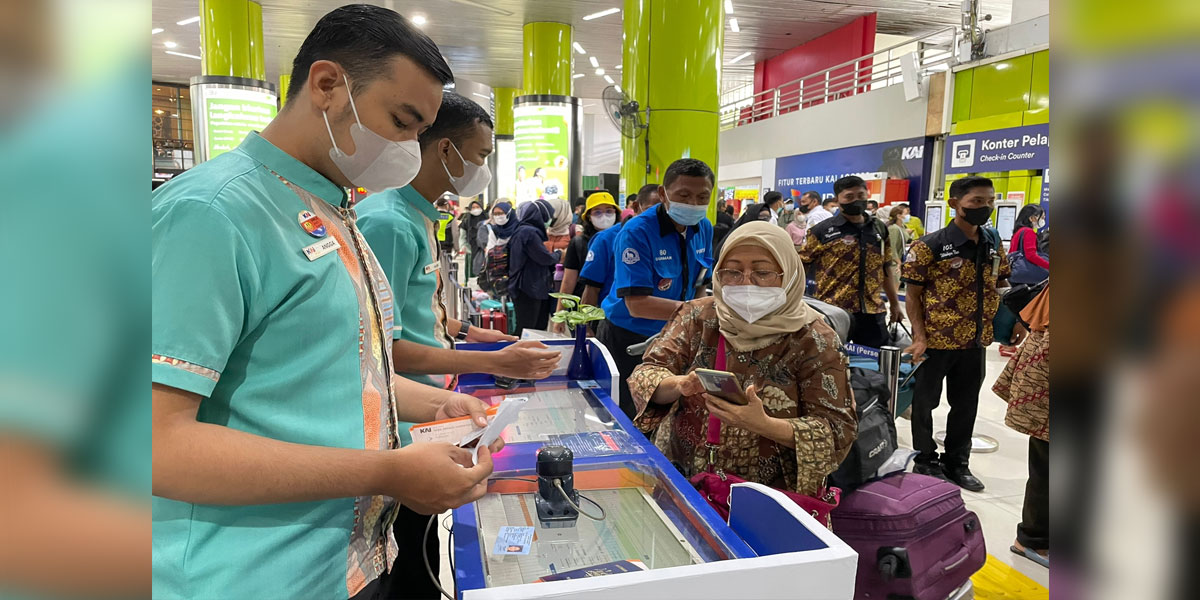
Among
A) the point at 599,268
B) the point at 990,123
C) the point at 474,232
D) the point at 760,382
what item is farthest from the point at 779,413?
the point at 990,123

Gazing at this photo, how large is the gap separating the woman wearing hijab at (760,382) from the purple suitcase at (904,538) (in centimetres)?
24

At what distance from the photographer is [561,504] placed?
1.62m

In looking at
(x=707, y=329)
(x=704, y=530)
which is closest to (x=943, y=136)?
(x=707, y=329)

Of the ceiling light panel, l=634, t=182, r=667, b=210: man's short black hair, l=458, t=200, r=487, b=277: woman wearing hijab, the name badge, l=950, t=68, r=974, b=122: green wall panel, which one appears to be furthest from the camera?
the ceiling light panel

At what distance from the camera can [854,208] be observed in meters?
4.45

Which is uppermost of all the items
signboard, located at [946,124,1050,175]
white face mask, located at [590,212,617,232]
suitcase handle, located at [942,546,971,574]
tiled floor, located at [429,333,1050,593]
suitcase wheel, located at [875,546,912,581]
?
signboard, located at [946,124,1050,175]

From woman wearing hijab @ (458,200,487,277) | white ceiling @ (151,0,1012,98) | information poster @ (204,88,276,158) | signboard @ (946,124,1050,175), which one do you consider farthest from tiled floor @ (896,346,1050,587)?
information poster @ (204,88,276,158)

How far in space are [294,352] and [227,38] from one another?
10504 millimetres

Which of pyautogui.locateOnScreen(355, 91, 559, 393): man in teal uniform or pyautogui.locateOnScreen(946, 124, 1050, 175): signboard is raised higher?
pyautogui.locateOnScreen(946, 124, 1050, 175): signboard

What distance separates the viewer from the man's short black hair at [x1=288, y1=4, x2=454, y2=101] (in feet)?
3.75

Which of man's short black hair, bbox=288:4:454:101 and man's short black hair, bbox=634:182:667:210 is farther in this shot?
man's short black hair, bbox=634:182:667:210

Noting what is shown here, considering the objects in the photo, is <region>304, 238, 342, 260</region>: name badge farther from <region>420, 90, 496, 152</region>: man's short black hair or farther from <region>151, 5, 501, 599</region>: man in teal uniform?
<region>420, 90, 496, 152</region>: man's short black hair

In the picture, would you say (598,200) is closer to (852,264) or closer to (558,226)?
(558,226)

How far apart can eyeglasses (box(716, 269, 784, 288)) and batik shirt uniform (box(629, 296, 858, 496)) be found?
15 cm
